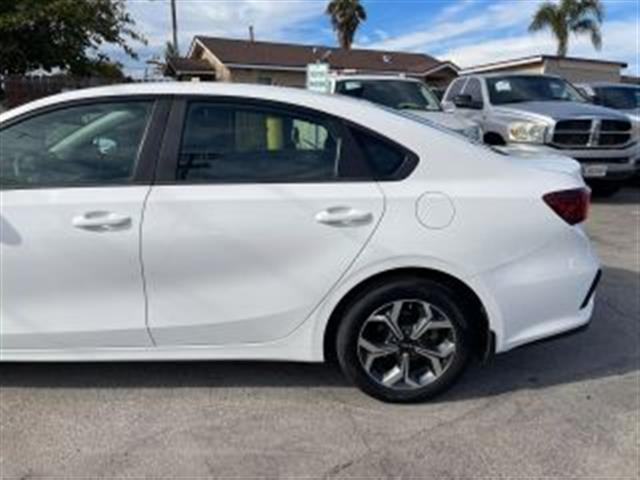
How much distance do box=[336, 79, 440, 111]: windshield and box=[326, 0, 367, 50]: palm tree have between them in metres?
49.4

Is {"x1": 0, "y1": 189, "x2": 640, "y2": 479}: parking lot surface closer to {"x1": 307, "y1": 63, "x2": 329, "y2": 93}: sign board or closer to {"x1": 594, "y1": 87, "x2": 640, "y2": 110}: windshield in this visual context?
{"x1": 307, "y1": 63, "x2": 329, "y2": 93}: sign board

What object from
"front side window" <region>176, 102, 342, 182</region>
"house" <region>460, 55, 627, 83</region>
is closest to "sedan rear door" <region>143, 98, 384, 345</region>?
"front side window" <region>176, 102, 342, 182</region>

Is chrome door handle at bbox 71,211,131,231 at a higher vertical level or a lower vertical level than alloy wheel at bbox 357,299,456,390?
higher

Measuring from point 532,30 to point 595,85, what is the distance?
32079 mm

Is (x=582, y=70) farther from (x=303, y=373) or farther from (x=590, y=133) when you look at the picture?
(x=303, y=373)

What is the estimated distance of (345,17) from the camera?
6050 centimetres

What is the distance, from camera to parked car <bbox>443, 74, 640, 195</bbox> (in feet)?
36.0

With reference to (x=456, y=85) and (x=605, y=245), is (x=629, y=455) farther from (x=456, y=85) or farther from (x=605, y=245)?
(x=456, y=85)

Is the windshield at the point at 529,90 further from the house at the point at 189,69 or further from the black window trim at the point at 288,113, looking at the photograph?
the house at the point at 189,69

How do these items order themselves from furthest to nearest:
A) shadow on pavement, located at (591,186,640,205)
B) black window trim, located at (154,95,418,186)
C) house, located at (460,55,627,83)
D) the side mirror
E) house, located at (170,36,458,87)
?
house, located at (170,36,458,87), house, located at (460,55,627,83), the side mirror, shadow on pavement, located at (591,186,640,205), black window trim, located at (154,95,418,186)

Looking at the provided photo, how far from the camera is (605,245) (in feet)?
27.3

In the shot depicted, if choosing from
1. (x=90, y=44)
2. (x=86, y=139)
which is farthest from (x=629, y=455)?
(x=90, y=44)

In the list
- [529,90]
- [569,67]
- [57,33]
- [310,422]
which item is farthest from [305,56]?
[310,422]

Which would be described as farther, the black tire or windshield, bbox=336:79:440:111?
windshield, bbox=336:79:440:111
